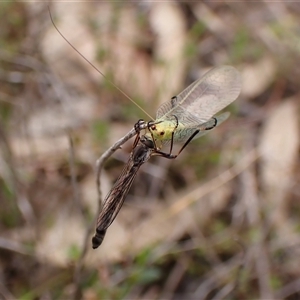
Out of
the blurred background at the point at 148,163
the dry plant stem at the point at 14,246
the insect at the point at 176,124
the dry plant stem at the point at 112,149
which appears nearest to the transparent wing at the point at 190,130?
the insect at the point at 176,124

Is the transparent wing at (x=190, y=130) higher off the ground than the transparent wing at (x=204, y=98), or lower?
lower

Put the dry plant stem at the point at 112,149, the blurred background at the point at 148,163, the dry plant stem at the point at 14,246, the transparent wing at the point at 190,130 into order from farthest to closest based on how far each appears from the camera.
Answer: the blurred background at the point at 148,163 → the dry plant stem at the point at 14,246 → the transparent wing at the point at 190,130 → the dry plant stem at the point at 112,149

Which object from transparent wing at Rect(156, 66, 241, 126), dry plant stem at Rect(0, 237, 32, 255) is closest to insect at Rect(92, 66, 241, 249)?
transparent wing at Rect(156, 66, 241, 126)

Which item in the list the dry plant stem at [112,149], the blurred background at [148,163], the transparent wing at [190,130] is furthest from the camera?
the blurred background at [148,163]

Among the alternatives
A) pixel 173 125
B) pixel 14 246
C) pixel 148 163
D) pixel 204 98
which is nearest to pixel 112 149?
pixel 173 125

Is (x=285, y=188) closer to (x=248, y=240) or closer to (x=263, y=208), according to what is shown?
(x=263, y=208)

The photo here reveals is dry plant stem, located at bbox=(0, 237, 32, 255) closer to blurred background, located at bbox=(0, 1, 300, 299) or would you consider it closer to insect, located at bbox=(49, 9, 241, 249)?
blurred background, located at bbox=(0, 1, 300, 299)

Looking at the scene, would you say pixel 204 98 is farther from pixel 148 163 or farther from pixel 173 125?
pixel 148 163

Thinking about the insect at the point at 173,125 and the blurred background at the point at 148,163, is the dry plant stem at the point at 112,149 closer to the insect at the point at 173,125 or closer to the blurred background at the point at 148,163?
the insect at the point at 173,125

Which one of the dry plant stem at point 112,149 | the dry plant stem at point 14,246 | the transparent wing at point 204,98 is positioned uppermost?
the dry plant stem at point 14,246
